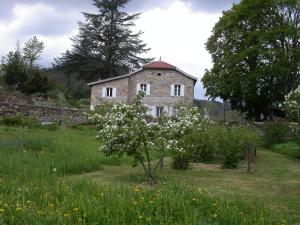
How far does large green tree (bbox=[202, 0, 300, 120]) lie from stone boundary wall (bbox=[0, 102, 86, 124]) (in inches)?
544

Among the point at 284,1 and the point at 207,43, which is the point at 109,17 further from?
the point at 284,1

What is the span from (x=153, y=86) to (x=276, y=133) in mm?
20868

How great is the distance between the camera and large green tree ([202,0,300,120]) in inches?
1495

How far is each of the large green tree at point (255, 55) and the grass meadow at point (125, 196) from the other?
25209 millimetres

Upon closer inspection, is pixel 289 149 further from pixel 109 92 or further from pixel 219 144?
pixel 109 92

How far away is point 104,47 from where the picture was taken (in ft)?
179

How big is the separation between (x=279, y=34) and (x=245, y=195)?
30287 millimetres

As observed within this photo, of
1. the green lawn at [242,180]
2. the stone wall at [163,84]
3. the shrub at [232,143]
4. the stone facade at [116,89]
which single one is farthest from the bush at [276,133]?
the stone facade at [116,89]

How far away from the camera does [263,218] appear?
6.79 metres

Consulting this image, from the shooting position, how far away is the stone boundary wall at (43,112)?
30.0 m

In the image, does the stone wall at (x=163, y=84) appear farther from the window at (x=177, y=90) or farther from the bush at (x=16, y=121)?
the bush at (x=16, y=121)

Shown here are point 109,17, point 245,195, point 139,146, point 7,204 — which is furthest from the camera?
→ point 109,17

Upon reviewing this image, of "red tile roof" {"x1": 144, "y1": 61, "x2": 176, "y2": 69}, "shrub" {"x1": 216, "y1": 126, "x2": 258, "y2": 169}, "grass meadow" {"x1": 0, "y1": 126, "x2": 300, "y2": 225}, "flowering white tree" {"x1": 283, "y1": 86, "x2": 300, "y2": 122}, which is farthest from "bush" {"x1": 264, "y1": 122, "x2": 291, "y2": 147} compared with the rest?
"red tile roof" {"x1": 144, "y1": 61, "x2": 176, "y2": 69}

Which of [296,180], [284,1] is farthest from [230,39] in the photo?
[296,180]
